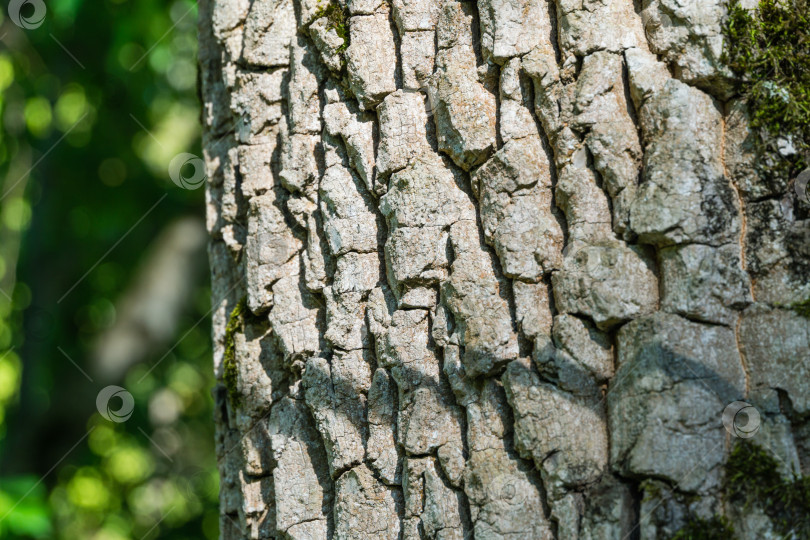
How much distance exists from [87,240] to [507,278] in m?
5.99

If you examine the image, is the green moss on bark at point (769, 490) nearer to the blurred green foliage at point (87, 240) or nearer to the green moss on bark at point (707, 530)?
the green moss on bark at point (707, 530)

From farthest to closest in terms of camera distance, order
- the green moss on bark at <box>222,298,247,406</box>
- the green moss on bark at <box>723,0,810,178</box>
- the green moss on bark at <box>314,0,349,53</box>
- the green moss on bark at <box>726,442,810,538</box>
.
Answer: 1. the green moss on bark at <box>222,298,247,406</box>
2. the green moss on bark at <box>314,0,349,53</box>
3. the green moss on bark at <box>723,0,810,178</box>
4. the green moss on bark at <box>726,442,810,538</box>

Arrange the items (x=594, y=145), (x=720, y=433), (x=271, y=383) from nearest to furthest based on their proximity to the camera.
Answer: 1. (x=720, y=433)
2. (x=594, y=145)
3. (x=271, y=383)

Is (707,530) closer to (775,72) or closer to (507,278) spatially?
(507,278)

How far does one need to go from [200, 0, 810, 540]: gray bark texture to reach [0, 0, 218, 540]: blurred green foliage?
110 inches

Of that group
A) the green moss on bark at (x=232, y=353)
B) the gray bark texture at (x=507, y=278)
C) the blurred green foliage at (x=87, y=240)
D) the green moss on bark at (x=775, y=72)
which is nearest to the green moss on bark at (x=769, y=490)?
the gray bark texture at (x=507, y=278)

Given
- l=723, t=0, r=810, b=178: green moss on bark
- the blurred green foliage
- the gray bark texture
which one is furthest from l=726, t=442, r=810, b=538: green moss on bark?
the blurred green foliage

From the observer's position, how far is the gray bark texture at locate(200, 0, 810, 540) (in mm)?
1376

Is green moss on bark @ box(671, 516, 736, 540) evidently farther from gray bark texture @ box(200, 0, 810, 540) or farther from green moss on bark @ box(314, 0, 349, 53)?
green moss on bark @ box(314, 0, 349, 53)

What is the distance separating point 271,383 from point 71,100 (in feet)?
19.9

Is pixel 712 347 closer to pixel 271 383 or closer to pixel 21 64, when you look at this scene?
pixel 271 383

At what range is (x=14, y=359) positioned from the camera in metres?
7.76

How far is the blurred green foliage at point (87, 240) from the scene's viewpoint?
5.42 m

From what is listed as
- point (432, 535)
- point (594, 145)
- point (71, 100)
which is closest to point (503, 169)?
point (594, 145)
